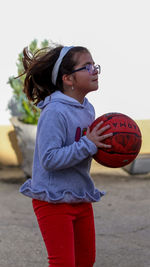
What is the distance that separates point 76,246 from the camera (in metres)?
3.05

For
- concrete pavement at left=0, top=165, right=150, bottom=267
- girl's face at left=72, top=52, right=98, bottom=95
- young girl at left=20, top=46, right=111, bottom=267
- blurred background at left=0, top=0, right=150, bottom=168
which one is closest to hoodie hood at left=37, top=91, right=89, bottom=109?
young girl at left=20, top=46, right=111, bottom=267

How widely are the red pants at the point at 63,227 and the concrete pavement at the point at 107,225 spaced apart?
114cm

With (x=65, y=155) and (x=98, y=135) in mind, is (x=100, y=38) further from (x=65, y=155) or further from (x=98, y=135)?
(x=65, y=155)

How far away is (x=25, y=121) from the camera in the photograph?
7.15 meters

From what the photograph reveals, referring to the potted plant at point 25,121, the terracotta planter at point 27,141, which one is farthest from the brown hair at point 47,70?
the terracotta planter at point 27,141

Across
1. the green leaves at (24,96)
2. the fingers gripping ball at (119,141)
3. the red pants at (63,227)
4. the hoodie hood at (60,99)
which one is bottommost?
the green leaves at (24,96)

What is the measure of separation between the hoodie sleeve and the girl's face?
Result: 290 mm

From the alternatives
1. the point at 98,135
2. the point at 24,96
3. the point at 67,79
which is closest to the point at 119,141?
the point at 98,135

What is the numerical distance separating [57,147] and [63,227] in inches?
18.4

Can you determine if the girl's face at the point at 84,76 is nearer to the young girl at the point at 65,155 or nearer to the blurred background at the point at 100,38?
the young girl at the point at 65,155

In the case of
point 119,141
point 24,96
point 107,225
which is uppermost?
point 119,141

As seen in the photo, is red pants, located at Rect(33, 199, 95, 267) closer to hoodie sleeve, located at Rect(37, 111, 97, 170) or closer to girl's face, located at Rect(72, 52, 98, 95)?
hoodie sleeve, located at Rect(37, 111, 97, 170)

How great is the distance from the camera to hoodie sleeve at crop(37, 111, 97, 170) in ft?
8.90

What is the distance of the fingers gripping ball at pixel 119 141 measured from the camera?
114 inches
